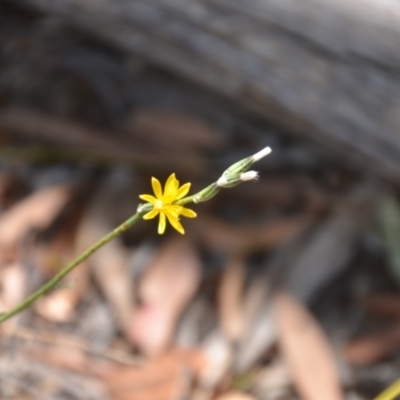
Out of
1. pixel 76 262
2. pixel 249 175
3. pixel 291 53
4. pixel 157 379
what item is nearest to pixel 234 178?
pixel 249 175

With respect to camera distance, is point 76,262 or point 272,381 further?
point 272,381

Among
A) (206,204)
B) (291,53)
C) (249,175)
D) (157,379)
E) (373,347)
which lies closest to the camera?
(249,175)

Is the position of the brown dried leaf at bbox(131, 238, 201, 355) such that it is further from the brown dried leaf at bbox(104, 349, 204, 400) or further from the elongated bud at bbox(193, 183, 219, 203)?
the elongated bud at bbox(193, 183, 219, 203)

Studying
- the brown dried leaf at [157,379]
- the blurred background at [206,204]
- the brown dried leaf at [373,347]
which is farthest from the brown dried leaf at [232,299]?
the brown dried leaf at [373,347]

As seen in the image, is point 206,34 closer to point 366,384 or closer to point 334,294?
point 334,294

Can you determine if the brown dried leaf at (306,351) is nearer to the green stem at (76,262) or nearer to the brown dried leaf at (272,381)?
the brown dried leaf at (272,381)

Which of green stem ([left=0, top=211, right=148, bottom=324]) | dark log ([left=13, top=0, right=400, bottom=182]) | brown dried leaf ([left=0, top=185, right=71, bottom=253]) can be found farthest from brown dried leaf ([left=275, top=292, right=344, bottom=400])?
green stem ([left=0, top=211, right=148, bottom=324])

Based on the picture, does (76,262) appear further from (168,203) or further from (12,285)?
(12,285)
